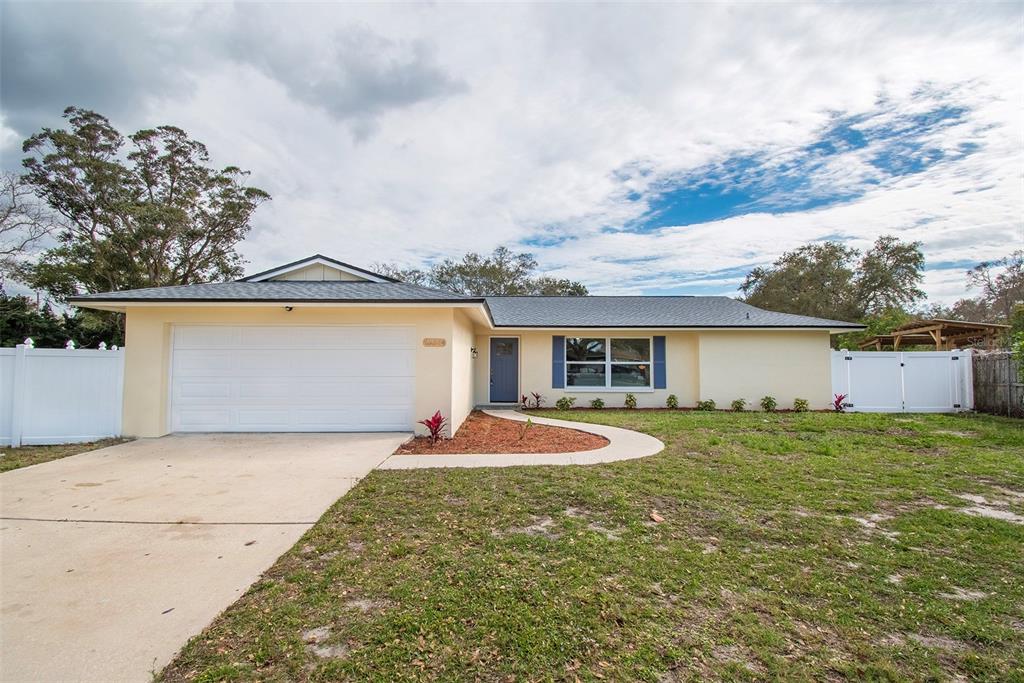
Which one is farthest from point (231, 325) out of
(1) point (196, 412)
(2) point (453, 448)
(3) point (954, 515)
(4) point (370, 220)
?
(3) point (954, 515)

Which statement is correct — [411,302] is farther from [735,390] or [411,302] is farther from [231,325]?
[735,390]

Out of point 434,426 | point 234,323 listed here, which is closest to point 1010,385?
point 434,426

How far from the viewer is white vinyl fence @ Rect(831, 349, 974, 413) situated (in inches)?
524

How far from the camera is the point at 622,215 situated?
56.6 feet

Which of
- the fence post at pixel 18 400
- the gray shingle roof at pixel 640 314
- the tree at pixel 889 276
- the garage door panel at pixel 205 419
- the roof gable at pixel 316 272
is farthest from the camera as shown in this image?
the tree at pixel 889 276

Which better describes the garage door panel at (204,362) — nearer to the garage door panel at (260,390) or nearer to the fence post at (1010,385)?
the garage door panel at (260,390)

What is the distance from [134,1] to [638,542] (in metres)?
11.2

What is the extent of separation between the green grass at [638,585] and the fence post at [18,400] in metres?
7.24

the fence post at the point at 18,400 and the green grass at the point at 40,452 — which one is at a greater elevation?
the fence post at the point at 18,400

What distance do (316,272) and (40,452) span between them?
6.33m

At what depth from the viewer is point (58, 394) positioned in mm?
8180

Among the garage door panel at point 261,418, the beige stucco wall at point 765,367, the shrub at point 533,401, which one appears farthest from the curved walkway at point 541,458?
the beige stucco wall at point 765,367

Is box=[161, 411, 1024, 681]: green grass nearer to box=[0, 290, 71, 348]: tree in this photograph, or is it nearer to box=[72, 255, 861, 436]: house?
box=[72, 255, 861, 436]: house

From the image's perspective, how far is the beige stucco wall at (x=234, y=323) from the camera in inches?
345
